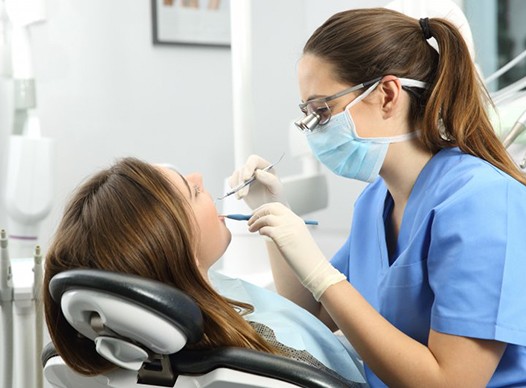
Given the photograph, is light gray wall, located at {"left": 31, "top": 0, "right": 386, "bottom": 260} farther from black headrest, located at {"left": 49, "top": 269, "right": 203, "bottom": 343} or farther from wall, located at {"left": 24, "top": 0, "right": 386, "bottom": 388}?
black headrest, located at {"left": 49, "top": 269, "right": 203, "bottom": 343}

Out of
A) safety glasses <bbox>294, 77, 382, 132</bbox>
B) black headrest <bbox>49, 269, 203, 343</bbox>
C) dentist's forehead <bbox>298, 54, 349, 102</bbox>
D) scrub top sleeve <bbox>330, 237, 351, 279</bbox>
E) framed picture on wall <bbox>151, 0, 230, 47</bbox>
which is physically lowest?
scrub top sleeve <bbox>330, 237, 351, 279</bbox>

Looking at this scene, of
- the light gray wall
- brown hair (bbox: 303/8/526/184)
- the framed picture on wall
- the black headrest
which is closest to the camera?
the black headrest

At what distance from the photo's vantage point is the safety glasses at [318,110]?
4.40 ft

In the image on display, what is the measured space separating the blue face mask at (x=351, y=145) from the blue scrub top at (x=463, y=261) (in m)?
0.09

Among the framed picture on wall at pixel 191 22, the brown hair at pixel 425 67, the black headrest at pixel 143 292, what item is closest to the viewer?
the black headrest at pixel 143 292

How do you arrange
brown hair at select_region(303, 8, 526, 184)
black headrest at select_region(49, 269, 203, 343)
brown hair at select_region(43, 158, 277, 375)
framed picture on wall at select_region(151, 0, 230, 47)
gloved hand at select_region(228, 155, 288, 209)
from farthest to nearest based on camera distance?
framed picture on wall at select_region(151, 0, 230, 47)
gloved hand at select_region(228, 155, 288, 209)
brown hair at select_region(303, 8, 526, 184)
brown hair at select_region(43, 158, 277, 375)
black headrest at select_region(49, 269, 203, 343)

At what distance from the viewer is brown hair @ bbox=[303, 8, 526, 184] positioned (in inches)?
52.0

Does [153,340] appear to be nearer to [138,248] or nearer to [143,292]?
[143,292]

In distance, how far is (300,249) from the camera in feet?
4.06

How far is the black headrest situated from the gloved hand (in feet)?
2.12

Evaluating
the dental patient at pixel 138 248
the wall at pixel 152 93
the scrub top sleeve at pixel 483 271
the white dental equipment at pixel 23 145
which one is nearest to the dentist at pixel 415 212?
the scrub top sleeve at pixel 483 271

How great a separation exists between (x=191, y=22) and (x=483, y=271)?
214 centimetres

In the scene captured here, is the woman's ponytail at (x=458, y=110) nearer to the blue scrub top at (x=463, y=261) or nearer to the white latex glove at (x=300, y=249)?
the blue scrub top at (x=463, y=261)

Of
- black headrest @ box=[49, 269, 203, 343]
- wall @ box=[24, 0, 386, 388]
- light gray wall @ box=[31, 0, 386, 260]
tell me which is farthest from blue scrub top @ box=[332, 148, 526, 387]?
light gray wall @ box=[31, 0, 386, 260]
